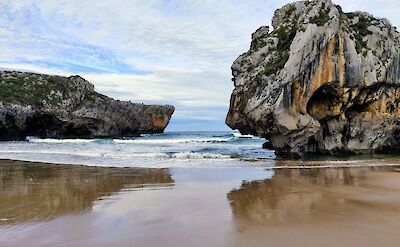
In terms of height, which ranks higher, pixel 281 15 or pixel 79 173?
pixel 281 15

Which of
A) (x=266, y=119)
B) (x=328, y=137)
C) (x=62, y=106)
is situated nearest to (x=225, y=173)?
(x=266, y=119)

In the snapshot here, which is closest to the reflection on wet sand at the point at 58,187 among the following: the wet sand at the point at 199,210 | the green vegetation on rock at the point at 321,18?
the wet sand at the point at 199,210

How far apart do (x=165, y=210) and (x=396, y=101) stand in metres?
18.9

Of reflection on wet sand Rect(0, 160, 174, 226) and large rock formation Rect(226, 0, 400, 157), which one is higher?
large rock formation Rect(226, 0, 400, 157)

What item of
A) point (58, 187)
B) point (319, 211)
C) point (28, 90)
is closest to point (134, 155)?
point (58, 187)

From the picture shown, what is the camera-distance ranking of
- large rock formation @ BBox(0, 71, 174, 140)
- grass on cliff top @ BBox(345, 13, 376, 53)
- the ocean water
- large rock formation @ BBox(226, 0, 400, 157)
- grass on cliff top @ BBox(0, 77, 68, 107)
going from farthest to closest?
grass on cliff top @ BBox(0, 77, 68, 107) → large rock formation @ BBox(0, 71, 174, 140) → grass on cliff top @ BBox(345, 13, 376, 53) → large rock formation @ BBox(226, 0, 400, 157) → the ocean water

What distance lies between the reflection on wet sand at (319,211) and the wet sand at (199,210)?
2 cm

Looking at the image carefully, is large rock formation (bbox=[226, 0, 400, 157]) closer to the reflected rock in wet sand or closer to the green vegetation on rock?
the green vegetation on rock

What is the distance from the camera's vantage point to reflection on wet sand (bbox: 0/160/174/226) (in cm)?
714

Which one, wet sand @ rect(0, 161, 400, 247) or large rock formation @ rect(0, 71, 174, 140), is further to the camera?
large rock formation @ rect(0, 71, 174, 140)

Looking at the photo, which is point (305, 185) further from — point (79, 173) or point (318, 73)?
point (318, 73)

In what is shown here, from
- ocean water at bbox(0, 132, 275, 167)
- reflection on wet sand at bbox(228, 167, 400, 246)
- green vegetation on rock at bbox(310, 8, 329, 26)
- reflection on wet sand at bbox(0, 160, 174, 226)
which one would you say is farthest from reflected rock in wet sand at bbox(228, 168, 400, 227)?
green vegetation on rock at bbox(310, 8, 329, 26)

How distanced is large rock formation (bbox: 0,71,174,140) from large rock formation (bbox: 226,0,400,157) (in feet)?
93.1

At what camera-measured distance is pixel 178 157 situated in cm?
2103
